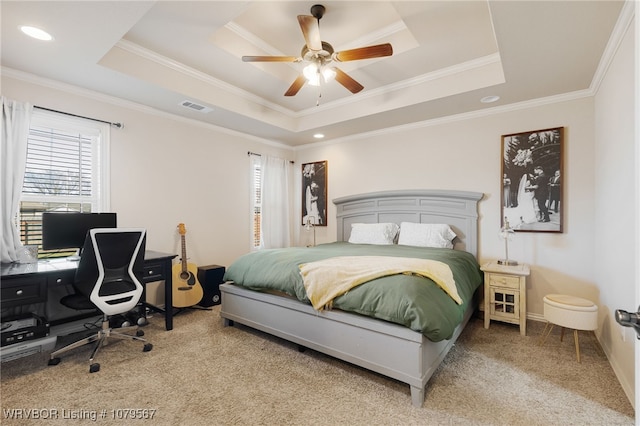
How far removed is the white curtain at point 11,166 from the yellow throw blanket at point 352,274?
250cm

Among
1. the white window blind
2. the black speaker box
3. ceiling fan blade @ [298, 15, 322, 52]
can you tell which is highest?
ceiling fan blade @ [298, 15, 322, 52]

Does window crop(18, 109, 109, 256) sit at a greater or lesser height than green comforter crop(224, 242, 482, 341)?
greater

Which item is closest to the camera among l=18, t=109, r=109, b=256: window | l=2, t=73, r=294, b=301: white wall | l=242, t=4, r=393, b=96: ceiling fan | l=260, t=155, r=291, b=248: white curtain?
l=242, t=4, r=393, b=96: ceiling fan

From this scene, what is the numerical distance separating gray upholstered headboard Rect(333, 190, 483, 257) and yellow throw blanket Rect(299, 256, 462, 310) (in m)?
1.53

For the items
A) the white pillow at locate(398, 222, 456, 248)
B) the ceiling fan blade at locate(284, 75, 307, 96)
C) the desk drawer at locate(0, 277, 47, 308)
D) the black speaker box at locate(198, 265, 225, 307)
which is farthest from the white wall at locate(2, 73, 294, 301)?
the white pillow at locate(398, 222, 456, 248)

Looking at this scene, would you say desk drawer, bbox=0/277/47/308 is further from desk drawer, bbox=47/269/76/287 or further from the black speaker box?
the black speaker box

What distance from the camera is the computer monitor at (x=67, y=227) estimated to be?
2.62 m

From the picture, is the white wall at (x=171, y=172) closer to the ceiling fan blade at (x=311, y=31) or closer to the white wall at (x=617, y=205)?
Answer: the ceiling fan blade at (x=311, y=31)

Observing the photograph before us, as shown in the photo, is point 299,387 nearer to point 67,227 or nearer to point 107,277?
point 107,277

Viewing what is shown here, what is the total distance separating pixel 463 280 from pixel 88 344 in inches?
136

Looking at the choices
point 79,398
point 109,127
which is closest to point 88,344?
point 79,398

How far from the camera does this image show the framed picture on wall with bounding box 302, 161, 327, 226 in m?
5.11

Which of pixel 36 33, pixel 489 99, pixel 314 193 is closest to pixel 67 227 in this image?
pixel 36 33

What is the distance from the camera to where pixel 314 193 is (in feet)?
17.1
